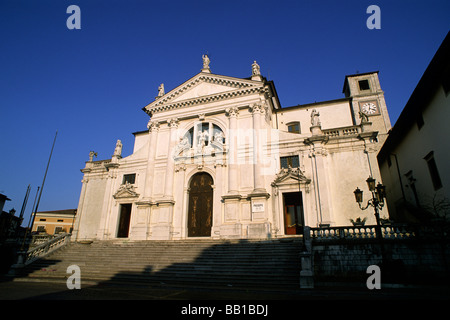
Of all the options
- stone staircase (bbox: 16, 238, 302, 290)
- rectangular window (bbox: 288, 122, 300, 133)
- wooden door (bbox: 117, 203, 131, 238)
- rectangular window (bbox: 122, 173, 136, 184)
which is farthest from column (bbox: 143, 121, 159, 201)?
rectangular window (bbox: 288, 122, 300, 133)

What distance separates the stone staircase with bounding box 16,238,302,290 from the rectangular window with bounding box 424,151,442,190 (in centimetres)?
880

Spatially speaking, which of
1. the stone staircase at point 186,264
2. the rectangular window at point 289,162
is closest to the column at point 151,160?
the stone staircase at point 186,264

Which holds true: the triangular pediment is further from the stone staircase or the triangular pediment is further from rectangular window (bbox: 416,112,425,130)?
the stone staircase

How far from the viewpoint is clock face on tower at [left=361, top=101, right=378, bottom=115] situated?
26589mm

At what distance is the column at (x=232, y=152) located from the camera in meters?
21.0

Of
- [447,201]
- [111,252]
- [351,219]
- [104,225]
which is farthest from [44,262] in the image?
[447,201]

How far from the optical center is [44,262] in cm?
1806

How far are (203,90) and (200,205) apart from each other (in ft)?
37.5

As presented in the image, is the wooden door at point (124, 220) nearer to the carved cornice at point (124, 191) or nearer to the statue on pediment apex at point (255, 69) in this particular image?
the carved cornice at point (124, 191)

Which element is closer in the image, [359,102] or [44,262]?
[44,262]

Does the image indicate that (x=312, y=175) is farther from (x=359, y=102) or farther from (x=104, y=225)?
(x=104, y=225)
